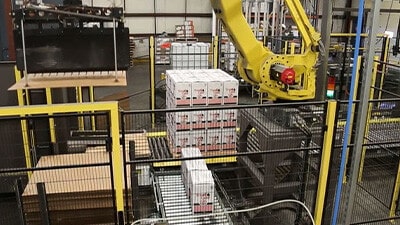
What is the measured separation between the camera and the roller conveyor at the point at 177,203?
438 centimetres

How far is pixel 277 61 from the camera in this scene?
5.83 meters

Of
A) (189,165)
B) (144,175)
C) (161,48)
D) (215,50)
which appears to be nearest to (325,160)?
(189,165)

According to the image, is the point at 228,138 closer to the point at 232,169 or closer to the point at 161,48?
the point at 232,169

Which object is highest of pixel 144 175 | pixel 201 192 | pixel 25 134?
pixel 25 134

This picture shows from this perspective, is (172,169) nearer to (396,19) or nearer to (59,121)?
(59,121)

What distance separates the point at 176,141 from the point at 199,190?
4.27 ft

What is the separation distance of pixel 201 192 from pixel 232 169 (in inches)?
51.0

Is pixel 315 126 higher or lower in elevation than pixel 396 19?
lower

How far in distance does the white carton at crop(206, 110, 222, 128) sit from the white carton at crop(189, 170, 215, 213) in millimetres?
1189

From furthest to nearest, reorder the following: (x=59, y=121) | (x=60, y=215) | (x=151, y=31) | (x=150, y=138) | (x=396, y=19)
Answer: (x=151, y=31) → (x=396, y=19) → (x=150, y=138) → (x=59, y=121) → (x=60, y=215)

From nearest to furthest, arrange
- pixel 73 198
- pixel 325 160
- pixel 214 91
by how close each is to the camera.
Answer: pixel 325 160
pixel 73 198
pixel 214 91

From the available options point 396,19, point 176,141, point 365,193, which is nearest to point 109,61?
point 176,141

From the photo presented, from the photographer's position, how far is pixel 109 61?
144 inches

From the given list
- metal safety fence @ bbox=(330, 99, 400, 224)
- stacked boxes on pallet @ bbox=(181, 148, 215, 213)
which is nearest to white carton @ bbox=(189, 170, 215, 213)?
stacked boxes on pallet @ bbox=(181, 148, 215, 213)
